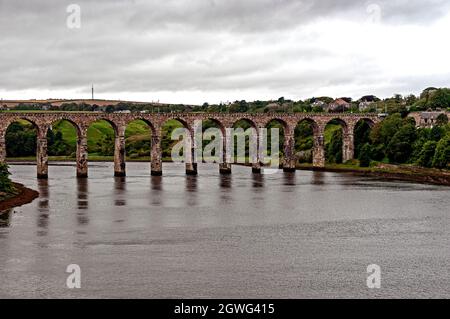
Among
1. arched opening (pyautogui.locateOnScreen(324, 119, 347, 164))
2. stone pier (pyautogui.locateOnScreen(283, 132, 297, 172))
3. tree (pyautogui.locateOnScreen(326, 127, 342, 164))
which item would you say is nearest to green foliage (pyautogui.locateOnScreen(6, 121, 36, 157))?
stone pier (pyautogui.locateOnScreen(283, 132, 297, 172))

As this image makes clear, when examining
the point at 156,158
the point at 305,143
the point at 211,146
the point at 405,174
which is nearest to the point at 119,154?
the point at 156,158

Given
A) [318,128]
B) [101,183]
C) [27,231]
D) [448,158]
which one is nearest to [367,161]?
[318,128]

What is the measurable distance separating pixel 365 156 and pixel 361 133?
1426 centimetres

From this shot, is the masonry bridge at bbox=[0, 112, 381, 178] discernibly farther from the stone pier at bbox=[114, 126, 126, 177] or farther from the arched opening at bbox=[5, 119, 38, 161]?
the arched opening at bbox=[5, 119, 38, 161]

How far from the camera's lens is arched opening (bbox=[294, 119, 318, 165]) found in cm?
14250

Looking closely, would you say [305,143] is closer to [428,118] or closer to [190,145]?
[428,118]

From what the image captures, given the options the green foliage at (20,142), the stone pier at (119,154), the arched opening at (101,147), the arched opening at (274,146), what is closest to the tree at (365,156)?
the arched opening at (274,146)

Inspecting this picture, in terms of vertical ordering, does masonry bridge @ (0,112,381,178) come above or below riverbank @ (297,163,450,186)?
above

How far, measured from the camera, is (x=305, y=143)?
507 ft

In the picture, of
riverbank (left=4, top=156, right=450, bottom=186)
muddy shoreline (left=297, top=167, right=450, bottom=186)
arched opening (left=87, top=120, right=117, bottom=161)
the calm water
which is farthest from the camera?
arched opening (left=87, top=120, right=117, bottom=161)

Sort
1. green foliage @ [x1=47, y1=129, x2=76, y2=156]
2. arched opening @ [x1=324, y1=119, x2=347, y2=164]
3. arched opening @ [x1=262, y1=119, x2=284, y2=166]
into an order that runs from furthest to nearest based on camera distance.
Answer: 1. green foliage @ [x1=47, y1=129, x2=76, y2=156]
2. arched opening @ [x1=262, y1=119, x2=284, y2=166]
3. arched opening @ [x1=324, y1=119, x2=347, y2=164]

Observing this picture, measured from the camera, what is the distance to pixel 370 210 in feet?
229

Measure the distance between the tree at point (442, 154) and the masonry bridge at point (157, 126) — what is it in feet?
102

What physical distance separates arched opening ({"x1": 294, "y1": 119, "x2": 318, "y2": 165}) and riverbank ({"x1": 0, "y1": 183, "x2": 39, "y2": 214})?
67.0 metres
